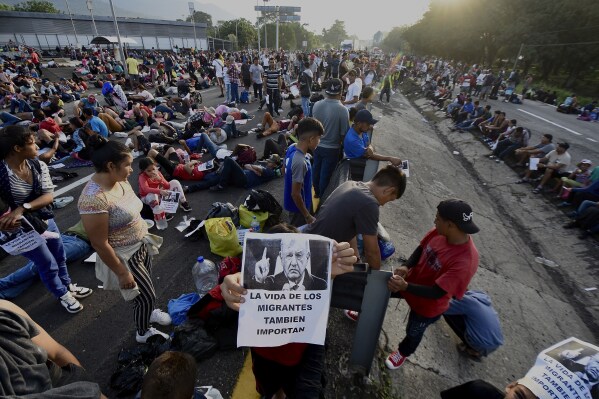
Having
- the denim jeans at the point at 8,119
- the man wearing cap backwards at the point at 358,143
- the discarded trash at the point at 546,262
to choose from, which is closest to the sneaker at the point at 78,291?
the man wearing cap backwards at the point at 358,143

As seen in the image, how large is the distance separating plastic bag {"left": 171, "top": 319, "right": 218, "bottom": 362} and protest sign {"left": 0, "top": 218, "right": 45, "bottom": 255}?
1.75 meters

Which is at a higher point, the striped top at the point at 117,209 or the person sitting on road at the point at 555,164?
the striped top at the point at 117,209

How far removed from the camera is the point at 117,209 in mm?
2428

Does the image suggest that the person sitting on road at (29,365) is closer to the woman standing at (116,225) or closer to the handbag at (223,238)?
the woman standing at (116,225)

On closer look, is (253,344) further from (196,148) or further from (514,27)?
(514,27)

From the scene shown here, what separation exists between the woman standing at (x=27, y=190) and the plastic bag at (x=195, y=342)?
1.68 meters

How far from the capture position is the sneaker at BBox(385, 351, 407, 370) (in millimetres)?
3047

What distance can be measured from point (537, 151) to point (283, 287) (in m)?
13.0

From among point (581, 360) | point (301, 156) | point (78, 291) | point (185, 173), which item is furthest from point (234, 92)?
point (581, 360)

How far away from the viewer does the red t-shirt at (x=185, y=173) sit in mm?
7199

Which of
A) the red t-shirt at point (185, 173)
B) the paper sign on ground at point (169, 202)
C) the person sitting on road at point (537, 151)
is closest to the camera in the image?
the paper sign on ground at point (169, 202)

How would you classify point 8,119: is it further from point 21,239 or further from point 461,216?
point 461,216

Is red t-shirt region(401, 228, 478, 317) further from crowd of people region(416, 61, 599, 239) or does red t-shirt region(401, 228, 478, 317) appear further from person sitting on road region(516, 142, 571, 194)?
person sitting on road region(516, 142, 571, 194)

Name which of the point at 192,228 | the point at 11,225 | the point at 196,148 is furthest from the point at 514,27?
the point at 11,225
